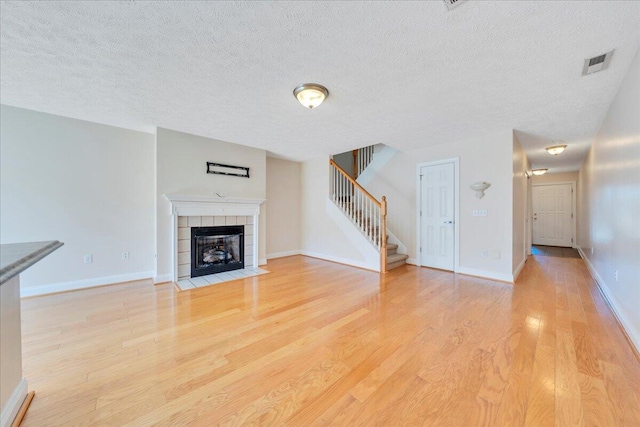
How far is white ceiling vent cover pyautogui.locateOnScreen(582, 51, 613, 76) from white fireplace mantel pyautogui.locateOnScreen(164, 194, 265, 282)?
4405 millimetres

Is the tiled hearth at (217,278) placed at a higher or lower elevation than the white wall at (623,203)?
lower

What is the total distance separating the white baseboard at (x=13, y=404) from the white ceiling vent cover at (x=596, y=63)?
4.46m

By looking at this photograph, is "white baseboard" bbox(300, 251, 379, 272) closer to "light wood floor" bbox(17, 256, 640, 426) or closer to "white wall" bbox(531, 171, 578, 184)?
"light wood floor" bbox(17, 256, 640, 426)

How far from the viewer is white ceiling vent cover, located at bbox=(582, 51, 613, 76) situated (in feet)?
6.41

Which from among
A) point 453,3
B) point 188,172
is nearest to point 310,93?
point 453,3

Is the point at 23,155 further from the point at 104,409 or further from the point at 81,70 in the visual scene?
the point at 104,409

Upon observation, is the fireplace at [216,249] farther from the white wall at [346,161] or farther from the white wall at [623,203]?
the white wall at [623,203]

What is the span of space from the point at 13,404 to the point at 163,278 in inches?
101

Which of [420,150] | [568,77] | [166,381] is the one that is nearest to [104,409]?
[166,381]

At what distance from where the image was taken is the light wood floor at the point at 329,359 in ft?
4.40

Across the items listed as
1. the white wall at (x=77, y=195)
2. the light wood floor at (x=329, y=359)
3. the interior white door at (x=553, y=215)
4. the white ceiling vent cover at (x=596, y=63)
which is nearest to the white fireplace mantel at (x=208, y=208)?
the white wall at (x=77, y=195)

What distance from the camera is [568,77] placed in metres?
2.25

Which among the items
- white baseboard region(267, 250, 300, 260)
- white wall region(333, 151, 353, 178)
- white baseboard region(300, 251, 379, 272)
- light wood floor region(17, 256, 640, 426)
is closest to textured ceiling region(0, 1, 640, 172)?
light wood floor region(17, 256, 640, 426)

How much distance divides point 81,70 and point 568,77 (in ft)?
14.7
